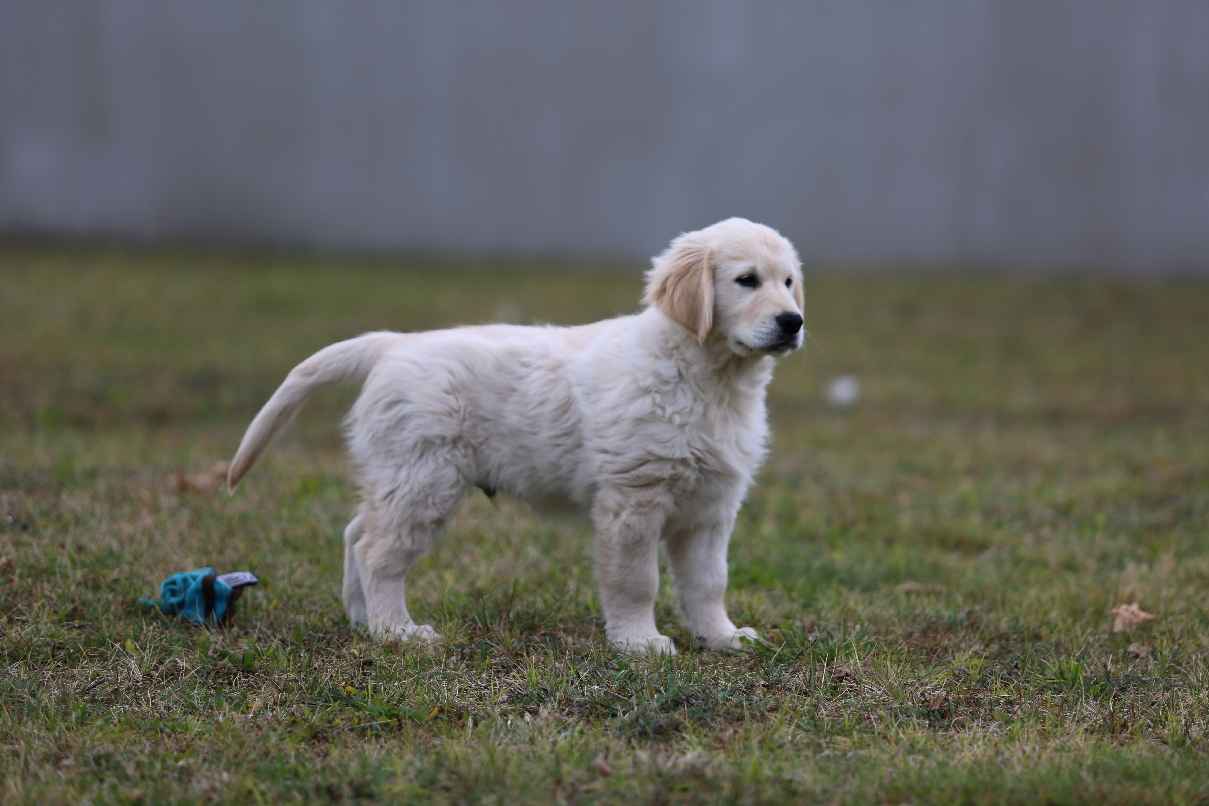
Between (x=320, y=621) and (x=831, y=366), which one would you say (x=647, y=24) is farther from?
(x=320, y=621)

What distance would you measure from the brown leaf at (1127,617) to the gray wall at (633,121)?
Answer: 31.4 feet

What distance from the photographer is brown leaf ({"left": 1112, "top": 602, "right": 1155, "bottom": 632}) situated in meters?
4.59

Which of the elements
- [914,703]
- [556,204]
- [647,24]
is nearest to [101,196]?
[556,204]

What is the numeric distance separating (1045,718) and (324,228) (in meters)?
11.8

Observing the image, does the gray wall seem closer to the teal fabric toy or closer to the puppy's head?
the puppy's head

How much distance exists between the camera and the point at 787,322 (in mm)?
4168

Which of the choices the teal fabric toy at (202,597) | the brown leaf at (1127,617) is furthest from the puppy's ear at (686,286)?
the brown leaf at (1127,617)

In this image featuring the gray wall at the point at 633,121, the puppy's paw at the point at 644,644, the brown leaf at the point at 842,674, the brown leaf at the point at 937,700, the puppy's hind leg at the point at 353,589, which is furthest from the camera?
the gray wall at the point at 633,121

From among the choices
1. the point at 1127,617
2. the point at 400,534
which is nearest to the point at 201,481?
the point at 400,534

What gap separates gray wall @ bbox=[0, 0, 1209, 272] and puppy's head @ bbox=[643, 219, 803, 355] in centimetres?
967

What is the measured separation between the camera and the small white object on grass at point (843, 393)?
31.1 feet

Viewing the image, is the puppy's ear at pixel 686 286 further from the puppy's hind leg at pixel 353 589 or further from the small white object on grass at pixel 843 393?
the small white object on grass at pixel 843 393

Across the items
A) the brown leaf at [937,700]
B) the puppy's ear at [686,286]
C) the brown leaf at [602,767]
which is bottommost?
the brown leaf at [937,700]

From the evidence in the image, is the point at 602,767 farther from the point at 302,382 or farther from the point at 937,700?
the point at 302,382
